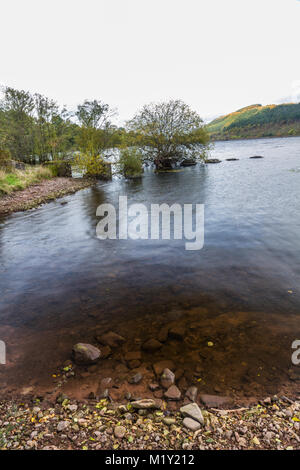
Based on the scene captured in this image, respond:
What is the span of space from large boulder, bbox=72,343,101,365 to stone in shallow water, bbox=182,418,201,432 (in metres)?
1.62

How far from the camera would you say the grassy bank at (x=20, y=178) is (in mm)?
16766

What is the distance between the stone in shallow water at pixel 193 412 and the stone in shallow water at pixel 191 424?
0.04 m

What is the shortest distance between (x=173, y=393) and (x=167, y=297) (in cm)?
241

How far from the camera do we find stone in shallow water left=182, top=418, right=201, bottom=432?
8.36 feet

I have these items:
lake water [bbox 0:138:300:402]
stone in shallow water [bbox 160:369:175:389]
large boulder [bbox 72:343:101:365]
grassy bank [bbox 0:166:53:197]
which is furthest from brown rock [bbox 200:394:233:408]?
grassy bank [bbox 0:166:53:197]

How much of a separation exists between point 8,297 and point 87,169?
21.6 meters

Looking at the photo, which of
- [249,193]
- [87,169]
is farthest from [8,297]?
[87,169]

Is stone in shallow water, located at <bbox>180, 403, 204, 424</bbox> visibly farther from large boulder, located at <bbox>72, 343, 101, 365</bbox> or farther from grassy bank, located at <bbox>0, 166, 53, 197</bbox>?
grassy bank, located at <bbox>0, 166, 53, 197</bbox>

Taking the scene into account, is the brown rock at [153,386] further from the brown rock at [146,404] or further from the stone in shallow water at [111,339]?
the stone in shallow water at [111,339]

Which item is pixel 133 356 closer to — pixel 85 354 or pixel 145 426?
pixel 85 354

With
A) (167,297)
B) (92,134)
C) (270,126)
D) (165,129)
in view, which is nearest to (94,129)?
(92,134)

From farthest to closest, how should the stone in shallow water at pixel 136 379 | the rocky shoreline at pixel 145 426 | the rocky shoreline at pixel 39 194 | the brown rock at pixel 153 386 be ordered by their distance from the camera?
the rocky shoreline at pixel 39 194, the stone in shallow water at pixel 136 379, the brown rock at pixel 153 386, the rocky shoreline at pixel 145 426

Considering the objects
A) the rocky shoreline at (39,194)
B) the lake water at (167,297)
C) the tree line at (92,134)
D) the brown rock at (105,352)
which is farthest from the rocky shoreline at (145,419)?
the tree line at (92,134)

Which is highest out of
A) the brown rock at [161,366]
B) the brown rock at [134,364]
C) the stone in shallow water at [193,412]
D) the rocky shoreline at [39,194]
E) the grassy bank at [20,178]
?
the grassy bank at [20,178]
